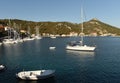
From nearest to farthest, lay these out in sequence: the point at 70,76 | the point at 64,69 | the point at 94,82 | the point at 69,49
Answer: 1. the point at 94,82
2. the point at 70,76
3. the point at 64,69
4. the point at 69,49

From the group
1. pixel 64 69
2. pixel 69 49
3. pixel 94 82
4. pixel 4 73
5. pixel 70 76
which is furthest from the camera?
pixel 69 49

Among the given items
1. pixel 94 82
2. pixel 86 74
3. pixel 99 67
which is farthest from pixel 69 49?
pixel 94 82

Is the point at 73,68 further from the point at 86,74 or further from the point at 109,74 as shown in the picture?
the point at 109,74

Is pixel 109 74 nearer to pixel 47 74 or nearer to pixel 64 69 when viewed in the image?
pixel 64 69

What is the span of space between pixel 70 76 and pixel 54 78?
5503 mm

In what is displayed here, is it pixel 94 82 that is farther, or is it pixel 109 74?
pixel 109 74

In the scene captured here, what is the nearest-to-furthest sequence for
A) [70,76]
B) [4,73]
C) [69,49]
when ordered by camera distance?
[70,76] < [4,73] < [69,49]

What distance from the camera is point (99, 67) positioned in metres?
78.1

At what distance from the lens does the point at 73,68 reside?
7594 centimetres

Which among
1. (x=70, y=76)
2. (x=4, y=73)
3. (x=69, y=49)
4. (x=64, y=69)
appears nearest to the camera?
(x=70, y=76)

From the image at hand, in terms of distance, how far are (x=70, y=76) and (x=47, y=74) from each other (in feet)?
26.3

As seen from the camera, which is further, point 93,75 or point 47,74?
point 93,75

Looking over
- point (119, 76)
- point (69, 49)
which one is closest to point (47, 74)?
point (119, 76)

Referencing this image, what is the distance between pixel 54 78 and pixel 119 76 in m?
20.0
